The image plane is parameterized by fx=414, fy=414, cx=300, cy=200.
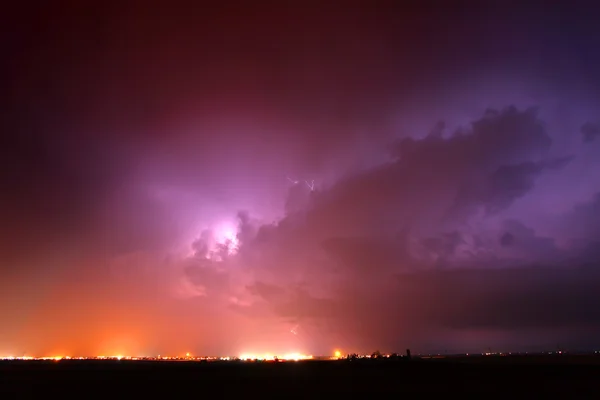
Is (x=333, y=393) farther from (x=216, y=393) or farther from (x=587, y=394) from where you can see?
(x=587, y=394)

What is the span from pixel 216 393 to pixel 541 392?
27917 millimetres

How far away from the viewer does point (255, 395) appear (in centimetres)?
3425

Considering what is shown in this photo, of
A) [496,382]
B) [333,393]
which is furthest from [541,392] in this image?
[333,393]

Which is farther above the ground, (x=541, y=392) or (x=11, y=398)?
(x=11, y=398)

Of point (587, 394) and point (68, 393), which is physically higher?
point (68, 393)

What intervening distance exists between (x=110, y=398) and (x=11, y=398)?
25.9 feet

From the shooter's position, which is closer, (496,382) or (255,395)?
(255,395)

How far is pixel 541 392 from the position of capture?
3544cm

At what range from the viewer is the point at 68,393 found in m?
36.1

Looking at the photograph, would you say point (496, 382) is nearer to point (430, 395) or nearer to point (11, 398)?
point (430, 395)

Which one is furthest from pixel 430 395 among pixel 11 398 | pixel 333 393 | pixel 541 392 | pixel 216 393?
pixel 11 398

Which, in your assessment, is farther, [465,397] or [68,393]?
[68,393]

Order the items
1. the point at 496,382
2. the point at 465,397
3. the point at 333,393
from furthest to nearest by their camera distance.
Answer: the point at 496,382 < the point at 333,393 < the point at 465,397

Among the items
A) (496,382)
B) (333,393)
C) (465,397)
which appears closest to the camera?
(465,397)
